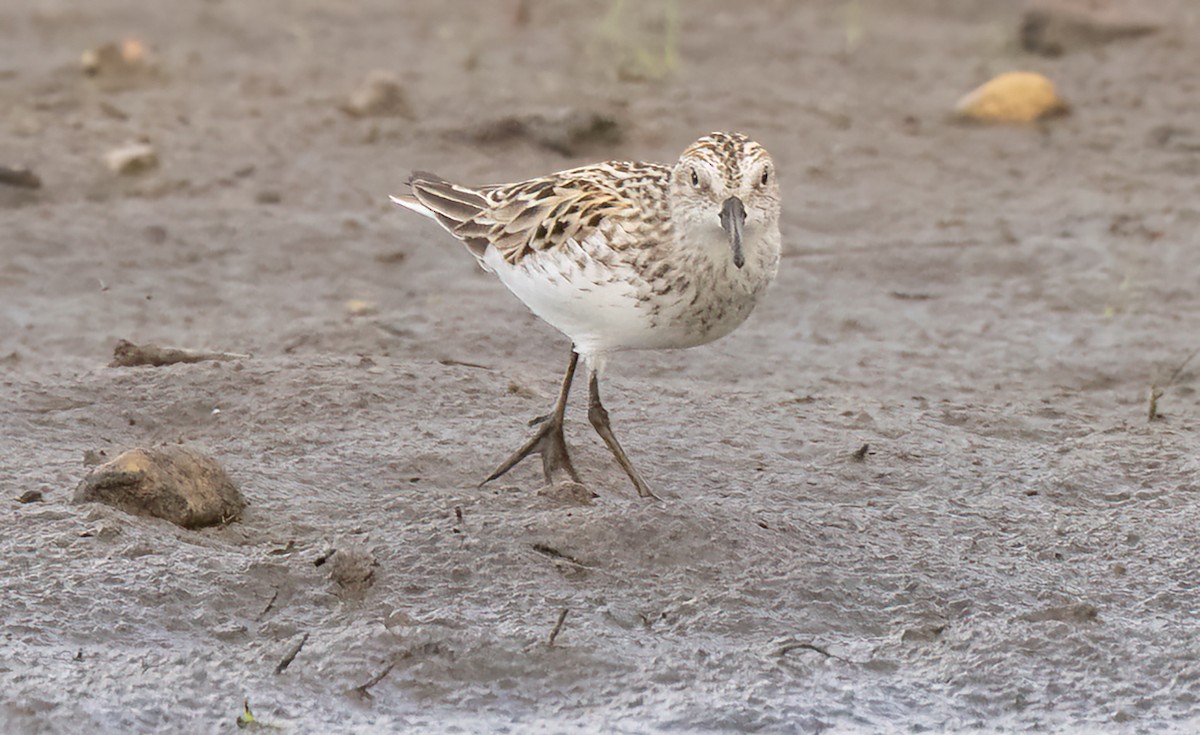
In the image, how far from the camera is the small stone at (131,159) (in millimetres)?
9492

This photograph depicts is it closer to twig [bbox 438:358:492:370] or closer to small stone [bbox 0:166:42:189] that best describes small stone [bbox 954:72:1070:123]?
twig [bbox 438:358:492:370]

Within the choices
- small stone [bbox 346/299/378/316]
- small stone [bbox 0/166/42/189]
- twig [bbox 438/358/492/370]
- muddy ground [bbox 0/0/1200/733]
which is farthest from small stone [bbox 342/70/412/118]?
twig [bbox 438/358/492/370]

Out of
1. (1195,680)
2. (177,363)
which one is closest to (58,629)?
(177,363)

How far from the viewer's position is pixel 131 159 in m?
9.52

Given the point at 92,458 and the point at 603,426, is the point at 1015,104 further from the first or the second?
the point at 92,458

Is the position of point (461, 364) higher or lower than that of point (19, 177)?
lower

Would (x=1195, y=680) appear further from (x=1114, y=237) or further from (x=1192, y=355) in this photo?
(x=1114, y=237)

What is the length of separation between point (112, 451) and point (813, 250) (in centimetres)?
408

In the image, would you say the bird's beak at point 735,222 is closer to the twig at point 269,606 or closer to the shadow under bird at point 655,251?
the shadow under bird at point 655,251

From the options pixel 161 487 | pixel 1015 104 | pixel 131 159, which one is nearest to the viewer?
pixel 161 487

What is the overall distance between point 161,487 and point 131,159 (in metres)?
4.70

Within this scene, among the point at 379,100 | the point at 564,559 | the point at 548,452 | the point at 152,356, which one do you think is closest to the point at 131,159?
the point at 379,100

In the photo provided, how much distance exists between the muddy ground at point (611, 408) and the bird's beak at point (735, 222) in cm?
91

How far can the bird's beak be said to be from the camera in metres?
4.91
